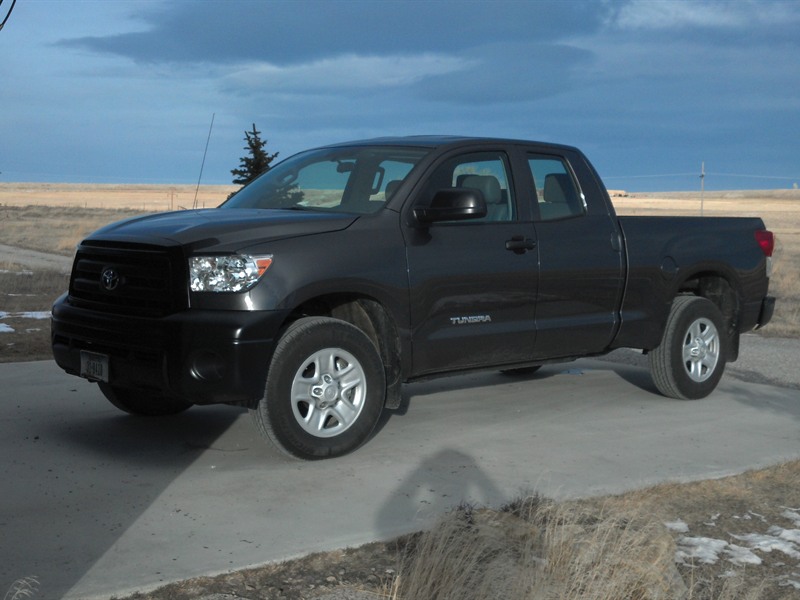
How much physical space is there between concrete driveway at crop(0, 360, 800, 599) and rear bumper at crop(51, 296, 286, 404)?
482 millimetres

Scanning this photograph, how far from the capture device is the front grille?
19.8ft

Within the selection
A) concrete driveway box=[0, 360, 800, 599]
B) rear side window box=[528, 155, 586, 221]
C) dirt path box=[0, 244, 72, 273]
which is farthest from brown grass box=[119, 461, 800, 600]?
dirt path box=[0, 244, 72, 273]

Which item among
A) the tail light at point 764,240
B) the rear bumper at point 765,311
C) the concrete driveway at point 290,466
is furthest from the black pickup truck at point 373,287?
the rear bumper at point 765,311

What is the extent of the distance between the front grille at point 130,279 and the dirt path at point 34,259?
46.2ft

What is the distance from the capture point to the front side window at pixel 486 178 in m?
7.28

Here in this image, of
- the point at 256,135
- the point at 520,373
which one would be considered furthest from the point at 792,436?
the point at 256,135

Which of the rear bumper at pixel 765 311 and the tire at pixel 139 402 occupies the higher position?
the rear bumper at pixel 765 311

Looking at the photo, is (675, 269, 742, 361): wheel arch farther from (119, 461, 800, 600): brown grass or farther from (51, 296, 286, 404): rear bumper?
(51, 296, 286, 404): rear bumper

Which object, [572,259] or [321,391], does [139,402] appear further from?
[572,259]

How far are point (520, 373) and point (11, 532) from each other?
5.50 meters

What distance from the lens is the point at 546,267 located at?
752 cm

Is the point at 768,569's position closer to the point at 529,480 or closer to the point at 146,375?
the point at 529,480

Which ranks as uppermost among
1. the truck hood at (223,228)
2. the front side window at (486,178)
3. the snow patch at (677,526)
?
the front side window at (486,178)

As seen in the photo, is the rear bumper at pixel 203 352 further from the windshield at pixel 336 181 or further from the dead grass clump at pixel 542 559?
the dead grass clump at pixel 542 559
